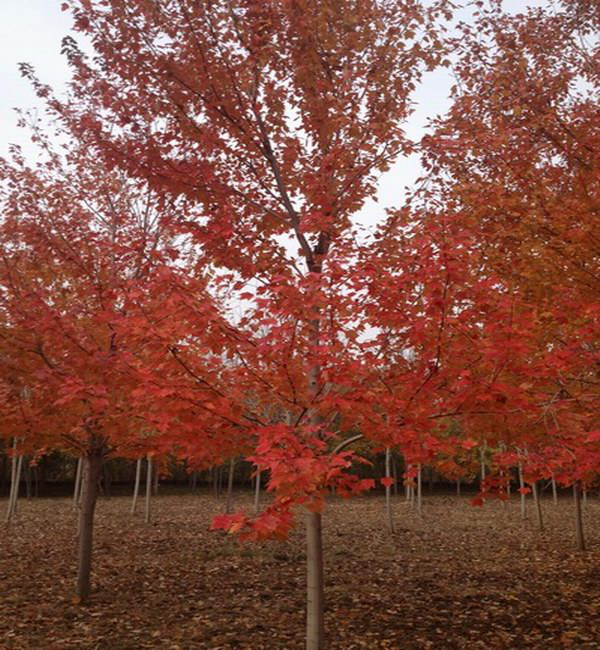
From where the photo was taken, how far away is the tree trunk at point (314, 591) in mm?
4883

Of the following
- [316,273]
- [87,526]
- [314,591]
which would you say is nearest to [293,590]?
[87,526]

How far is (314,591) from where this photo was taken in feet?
16.3

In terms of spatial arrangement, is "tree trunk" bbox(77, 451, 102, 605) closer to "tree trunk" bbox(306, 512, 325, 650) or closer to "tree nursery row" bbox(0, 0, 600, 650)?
"tree nursery row" bbox(0, 0, 600, 650)

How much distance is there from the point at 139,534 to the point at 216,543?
274cm

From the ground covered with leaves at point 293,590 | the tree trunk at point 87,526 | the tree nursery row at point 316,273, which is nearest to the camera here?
the tree nursery row at point 316,273

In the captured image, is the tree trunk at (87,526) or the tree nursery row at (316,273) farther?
the tree trunk at (87,526)

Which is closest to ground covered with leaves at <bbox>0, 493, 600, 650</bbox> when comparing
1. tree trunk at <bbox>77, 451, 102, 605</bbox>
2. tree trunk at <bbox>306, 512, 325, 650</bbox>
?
tree trunk at <bbox>77, 451, 102, 605</bbox>

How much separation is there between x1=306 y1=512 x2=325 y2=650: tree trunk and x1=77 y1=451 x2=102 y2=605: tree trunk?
4478mm

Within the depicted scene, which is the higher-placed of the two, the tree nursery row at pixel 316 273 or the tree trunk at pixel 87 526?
the tree nursery row at pixel 316 273

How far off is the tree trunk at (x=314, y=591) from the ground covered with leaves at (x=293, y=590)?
71.2 inches

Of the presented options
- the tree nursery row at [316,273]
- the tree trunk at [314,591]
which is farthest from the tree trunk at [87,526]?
the tree trunk at [314,591]

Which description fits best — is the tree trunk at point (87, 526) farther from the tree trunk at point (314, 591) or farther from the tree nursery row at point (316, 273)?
the tree trunk at point (314, 591)

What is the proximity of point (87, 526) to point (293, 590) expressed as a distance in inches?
136

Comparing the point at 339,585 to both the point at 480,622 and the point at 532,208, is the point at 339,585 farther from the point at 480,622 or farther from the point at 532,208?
the point at 532,208
